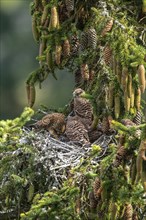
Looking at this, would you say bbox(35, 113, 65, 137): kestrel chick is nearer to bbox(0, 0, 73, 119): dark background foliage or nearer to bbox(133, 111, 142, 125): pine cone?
bbox(133, 111, 142, 125): pine cone

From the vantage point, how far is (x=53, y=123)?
23.5 ft

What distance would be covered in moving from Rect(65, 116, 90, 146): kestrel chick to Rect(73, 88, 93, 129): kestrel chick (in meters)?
0.05

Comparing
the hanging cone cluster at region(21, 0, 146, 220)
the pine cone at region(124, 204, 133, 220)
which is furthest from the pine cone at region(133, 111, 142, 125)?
the pine cone at region(124, 204, 133, 220)

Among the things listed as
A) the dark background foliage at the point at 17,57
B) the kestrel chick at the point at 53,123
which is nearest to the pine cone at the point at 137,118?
the kestrel chick at the point at 53,123

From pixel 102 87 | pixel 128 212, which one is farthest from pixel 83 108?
pixel 128 212

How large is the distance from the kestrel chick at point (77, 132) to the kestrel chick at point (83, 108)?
0.17ft

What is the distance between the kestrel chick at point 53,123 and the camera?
7.14m

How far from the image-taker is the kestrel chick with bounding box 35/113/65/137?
23.4 feet

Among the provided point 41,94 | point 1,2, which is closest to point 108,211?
point 41,94

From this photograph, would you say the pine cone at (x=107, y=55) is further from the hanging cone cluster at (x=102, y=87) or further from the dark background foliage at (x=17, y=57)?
the dark background foliage at (x=17, y=57)

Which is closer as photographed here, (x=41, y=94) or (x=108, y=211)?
(x=108, y=211)

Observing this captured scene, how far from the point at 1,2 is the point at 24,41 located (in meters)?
2.53

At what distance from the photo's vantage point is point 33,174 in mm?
6742

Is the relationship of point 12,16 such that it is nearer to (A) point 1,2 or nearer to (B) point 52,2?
(A) point 1,2
